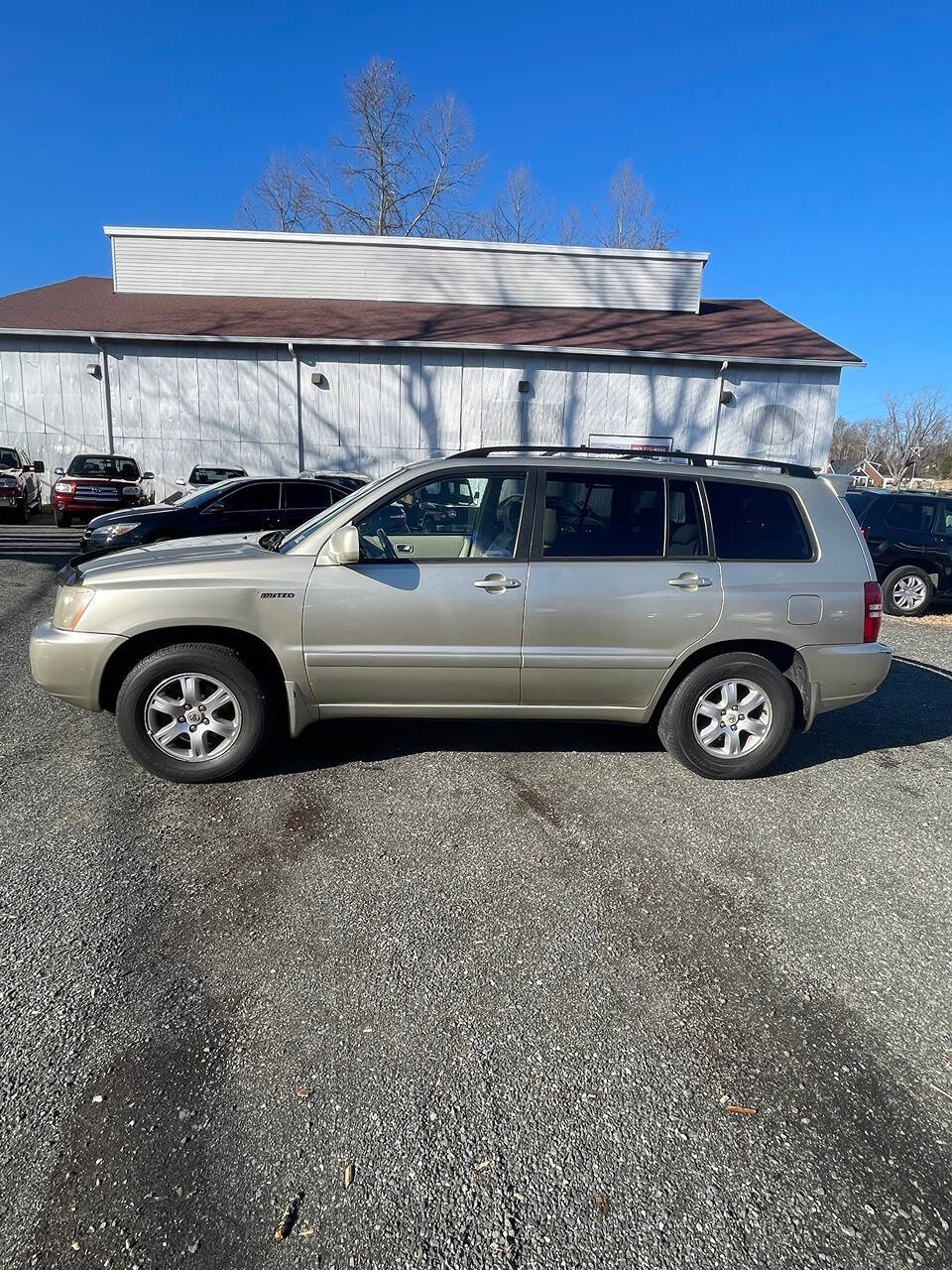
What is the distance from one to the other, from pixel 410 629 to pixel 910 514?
30.6ft

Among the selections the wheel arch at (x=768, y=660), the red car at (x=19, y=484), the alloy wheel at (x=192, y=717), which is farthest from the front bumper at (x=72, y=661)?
the red car at (x=19, y=484)

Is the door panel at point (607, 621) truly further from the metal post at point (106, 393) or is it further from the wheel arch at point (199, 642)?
the metal post at point (106, 393)

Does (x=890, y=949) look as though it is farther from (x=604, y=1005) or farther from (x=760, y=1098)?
(x=604, y=1005)

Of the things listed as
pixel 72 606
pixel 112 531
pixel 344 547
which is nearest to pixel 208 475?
pixel 112 531

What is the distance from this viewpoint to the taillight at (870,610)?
13.9 feet

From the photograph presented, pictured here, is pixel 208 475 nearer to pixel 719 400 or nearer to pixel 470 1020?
pixel 719 400

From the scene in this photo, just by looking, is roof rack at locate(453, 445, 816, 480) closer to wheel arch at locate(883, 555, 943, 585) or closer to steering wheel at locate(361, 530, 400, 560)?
steering wheel at locate(361, 530, 400, 560)

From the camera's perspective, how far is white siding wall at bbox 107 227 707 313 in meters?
21.2

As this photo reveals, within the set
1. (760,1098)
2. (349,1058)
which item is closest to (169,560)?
(349,1058)

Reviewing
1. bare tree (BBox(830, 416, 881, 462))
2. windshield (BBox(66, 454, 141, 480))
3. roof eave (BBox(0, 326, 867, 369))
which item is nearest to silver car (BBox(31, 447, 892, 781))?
windshield (BBox(66, 454, 141, 480))

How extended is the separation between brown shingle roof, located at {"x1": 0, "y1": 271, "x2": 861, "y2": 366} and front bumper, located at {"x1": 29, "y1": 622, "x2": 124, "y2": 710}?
52.4ft

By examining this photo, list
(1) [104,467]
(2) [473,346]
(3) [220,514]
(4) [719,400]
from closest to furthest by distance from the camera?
(3) [220,514] → (1) [104,467] → (2) [473,346] → (4) [719,400]

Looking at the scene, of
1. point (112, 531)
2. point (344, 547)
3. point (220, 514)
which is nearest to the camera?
point (344, 547)

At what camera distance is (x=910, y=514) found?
10.3 metres
